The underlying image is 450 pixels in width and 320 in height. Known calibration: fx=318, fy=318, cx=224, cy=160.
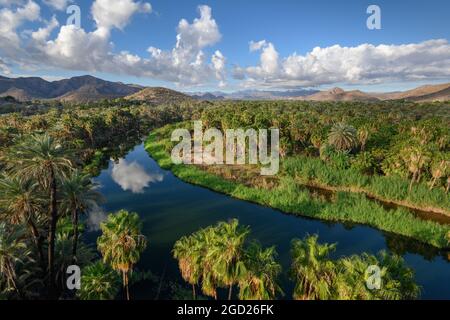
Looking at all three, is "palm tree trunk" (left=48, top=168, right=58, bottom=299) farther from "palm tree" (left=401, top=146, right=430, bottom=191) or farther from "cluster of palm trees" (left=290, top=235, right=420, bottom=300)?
"palm tree" (left=401, top=146, right=430, bottom=191)

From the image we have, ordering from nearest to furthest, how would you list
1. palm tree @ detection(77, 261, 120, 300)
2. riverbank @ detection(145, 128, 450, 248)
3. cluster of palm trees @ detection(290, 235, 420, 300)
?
cluster of palm trees @ detection(290, 235, 420, 300)
palm tree @ detection(77, 261, 120, 300)
riverbank @ detection(145, 128, 450, 248)

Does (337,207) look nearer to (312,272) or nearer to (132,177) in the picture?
(312,272)

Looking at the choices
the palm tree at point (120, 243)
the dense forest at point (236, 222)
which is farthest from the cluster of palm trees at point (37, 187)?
the palm tree at point (120, 243)

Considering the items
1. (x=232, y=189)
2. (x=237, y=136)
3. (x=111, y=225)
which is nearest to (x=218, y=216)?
(x=232, y=189)

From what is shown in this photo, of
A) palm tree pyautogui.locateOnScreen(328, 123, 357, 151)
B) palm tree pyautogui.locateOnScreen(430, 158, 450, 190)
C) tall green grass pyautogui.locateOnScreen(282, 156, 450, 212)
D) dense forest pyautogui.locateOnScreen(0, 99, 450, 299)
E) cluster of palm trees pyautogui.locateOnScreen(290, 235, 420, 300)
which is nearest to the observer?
cluster of palm trees pyautogui.locateOnScreen(290, 235, 420, 300)

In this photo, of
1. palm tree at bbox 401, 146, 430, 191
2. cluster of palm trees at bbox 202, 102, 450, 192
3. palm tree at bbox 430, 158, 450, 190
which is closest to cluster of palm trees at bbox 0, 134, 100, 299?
palm tree at bbox 401, 146, 430, 191

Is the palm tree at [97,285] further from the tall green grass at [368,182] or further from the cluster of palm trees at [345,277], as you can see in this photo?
the tall green grass at [368,182]

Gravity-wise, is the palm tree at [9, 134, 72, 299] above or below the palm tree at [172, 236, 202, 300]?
above
